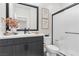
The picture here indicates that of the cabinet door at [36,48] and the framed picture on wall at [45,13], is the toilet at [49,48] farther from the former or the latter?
the framed picture on wall at [45,13]

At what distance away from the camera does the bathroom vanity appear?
1849 millimetres

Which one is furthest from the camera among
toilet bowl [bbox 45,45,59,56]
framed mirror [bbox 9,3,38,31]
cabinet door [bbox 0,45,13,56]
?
framed mirror [bbox 9,3,38,31]

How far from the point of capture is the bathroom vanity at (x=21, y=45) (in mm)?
1849

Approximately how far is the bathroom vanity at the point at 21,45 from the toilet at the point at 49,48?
0.33 ft

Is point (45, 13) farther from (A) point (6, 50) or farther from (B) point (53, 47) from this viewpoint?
(A) point (6, 50)

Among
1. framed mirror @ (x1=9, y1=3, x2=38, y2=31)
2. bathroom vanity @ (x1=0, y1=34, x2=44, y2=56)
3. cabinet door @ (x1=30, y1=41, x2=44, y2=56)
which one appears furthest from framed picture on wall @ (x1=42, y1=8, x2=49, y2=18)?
cabinet door @ (x1=30, y1=41, x2=44, y2=56)

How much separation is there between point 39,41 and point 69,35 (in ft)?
1.98

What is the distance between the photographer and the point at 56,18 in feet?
7.33

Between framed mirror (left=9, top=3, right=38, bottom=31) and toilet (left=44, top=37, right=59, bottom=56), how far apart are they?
33cm

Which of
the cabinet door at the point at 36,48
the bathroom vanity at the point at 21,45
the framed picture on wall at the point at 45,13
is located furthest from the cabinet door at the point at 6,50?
the framed picture on wall at the point at 45,13

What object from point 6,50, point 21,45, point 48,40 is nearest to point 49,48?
point 48,40

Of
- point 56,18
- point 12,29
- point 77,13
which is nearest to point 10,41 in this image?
point 12,29

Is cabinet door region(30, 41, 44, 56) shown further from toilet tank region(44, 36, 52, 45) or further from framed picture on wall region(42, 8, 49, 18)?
framed picture on wall region(42, 8, 49, 18)

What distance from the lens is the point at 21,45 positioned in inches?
82.4
